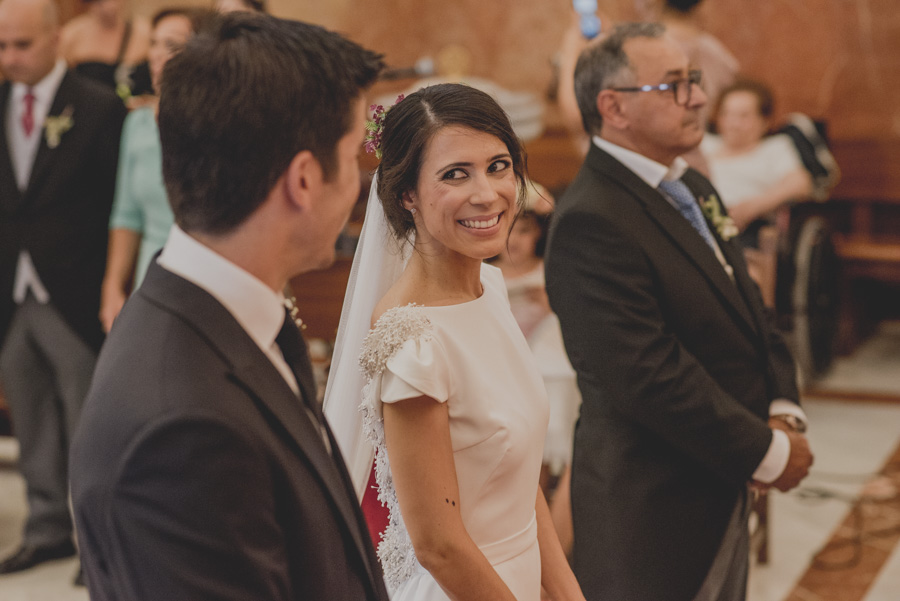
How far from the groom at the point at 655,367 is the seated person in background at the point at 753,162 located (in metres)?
3.35

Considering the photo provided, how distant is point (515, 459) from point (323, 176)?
0.76 metres

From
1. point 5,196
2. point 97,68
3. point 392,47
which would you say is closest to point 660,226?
point 5,196

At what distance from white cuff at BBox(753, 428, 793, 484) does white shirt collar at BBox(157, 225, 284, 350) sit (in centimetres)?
155

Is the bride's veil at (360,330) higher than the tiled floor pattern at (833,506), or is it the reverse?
the bride's veil at (360,330)

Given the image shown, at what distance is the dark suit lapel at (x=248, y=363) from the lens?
103 cm

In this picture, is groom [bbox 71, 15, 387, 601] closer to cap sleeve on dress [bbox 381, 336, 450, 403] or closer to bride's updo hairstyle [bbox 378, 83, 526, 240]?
cap sleeve on dress [bbox 381, 336, 450, 403]

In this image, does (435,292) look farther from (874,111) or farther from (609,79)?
(874,111)

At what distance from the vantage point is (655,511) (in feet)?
7.50

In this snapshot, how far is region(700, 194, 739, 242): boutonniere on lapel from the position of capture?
2574mm

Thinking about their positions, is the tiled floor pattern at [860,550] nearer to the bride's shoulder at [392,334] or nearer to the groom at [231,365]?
the bride's shoulder at [392,334]

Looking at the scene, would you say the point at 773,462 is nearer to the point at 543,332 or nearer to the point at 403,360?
the point at 403,360

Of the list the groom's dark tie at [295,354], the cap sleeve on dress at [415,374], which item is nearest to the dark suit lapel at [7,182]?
the cap sleeve on dress at [415,374]

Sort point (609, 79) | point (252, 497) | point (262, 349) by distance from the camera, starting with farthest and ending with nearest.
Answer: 1. point (609, 79)
2. point (262, 349)
3. point (252, 497)

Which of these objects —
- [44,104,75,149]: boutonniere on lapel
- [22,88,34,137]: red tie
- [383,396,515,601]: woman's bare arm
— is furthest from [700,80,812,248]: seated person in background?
[383,396,515,601]: woman's bare arm
